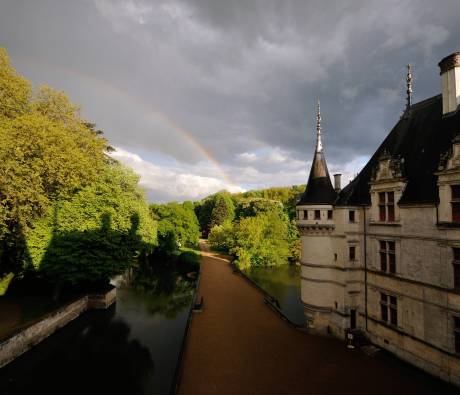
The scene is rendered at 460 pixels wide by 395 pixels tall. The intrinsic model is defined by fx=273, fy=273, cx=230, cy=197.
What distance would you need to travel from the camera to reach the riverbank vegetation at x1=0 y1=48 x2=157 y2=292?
2166 centimetres

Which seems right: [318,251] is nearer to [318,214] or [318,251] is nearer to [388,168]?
[318,214]

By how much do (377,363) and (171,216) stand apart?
158 feet

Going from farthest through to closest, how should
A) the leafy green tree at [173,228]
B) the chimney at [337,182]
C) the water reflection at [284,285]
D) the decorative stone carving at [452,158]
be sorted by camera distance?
the leafy green tree at [173,228]
the water reflection at [284,285]
the chimney at [337,182]
the decorative stone carving at [452,158]

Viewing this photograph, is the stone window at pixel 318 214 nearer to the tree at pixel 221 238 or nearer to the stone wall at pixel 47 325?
the stone wall at pixel 47 325

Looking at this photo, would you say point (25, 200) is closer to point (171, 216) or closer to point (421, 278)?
point (421, 278)

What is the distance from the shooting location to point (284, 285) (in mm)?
37000

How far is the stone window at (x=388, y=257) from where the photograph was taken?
1614cm

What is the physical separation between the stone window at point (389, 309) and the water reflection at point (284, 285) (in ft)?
28.9

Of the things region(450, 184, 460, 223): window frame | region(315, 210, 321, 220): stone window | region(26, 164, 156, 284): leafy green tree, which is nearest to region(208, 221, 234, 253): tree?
region(26, 164, 156, 284): leafy green tree

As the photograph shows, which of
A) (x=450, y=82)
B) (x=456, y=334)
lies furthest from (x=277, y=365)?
(x=450, y=82)

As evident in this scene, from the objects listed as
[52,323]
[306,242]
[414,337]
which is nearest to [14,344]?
[52,323]

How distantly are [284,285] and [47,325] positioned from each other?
26897mm

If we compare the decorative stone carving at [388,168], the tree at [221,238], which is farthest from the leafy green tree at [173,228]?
the decorative stone carving at [388,168]

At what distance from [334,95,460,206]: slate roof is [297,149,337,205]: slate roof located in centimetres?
79
